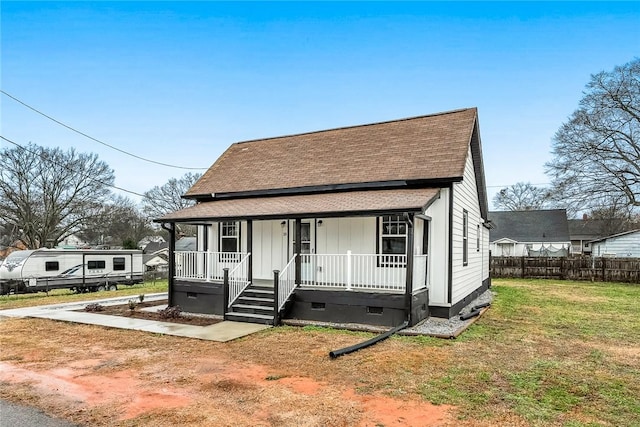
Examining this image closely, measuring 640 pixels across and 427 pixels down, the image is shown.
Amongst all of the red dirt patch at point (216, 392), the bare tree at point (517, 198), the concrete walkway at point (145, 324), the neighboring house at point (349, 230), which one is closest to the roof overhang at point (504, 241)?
the bare tree at point (517, 198)

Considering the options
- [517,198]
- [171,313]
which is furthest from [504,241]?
[171,313]

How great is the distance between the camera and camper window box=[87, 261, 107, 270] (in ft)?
69.8

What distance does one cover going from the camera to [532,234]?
37.2 m

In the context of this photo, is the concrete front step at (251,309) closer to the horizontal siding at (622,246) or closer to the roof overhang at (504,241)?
the horizontal siding at (622,246)

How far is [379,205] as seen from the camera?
912cm

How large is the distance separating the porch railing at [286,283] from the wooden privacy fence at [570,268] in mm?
18586

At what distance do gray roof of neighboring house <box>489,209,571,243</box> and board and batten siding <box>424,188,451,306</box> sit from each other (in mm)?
28941

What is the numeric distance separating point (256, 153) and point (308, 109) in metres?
11.3

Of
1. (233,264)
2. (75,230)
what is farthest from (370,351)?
(75,230)

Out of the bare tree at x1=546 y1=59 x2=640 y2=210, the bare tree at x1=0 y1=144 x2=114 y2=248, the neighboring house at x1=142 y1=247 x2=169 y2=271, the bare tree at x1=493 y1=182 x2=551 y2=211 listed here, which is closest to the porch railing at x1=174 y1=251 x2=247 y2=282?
the bare tree at x1=546 y1=59 x2=640 y2=210

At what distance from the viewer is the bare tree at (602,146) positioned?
79.9 feet

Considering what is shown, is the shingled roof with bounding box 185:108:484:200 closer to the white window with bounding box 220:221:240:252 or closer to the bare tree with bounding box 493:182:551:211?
the white window with bounding box 220:221:240:252

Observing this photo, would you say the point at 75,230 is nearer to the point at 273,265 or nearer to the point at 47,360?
the point at 273,265

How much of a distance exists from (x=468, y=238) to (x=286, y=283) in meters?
6.49
